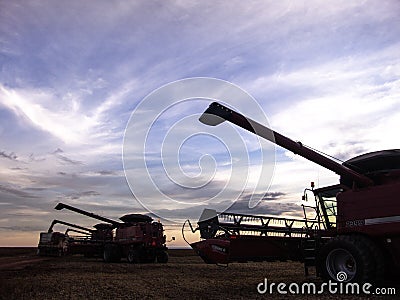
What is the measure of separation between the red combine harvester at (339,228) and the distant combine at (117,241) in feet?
40.7

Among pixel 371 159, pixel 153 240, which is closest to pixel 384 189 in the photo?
pixel 371 159

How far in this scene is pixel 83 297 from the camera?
1023 cm

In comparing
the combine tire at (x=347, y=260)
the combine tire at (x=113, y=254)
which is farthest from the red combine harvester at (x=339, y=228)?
the combine tire at (x=113, y=254)

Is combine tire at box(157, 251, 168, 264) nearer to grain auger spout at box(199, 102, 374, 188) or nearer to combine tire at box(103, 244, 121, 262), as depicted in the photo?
combine tire at box(103, 244, 121, 262)

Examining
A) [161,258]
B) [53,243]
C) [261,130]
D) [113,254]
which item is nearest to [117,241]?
[113,254]

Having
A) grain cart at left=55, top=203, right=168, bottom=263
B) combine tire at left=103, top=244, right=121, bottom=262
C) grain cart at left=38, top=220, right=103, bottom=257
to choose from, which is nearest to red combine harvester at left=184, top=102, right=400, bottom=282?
grain cart at left=55, top=203, right=168, bottom=263

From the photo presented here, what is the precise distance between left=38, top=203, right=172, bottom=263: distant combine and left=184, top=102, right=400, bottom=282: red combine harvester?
12405 mm

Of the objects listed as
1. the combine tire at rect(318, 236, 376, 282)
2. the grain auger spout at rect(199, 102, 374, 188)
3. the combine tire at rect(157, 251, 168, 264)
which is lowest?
the combine tire at rect(157, 251, 168, 264)

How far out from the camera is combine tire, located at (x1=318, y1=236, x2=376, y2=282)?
10359mm

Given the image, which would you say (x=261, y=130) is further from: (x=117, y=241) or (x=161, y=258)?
(x=117, y=241)

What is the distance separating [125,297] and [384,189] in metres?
7.24

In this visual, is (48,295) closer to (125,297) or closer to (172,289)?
(125,297)

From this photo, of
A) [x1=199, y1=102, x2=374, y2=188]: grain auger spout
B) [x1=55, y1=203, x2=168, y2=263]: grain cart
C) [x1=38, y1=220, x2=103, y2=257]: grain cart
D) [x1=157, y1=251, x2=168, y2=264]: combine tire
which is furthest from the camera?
[x1=38, y1=220, x2=103, y2=257]: grain cart

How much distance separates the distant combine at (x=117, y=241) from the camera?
87.1 feet
